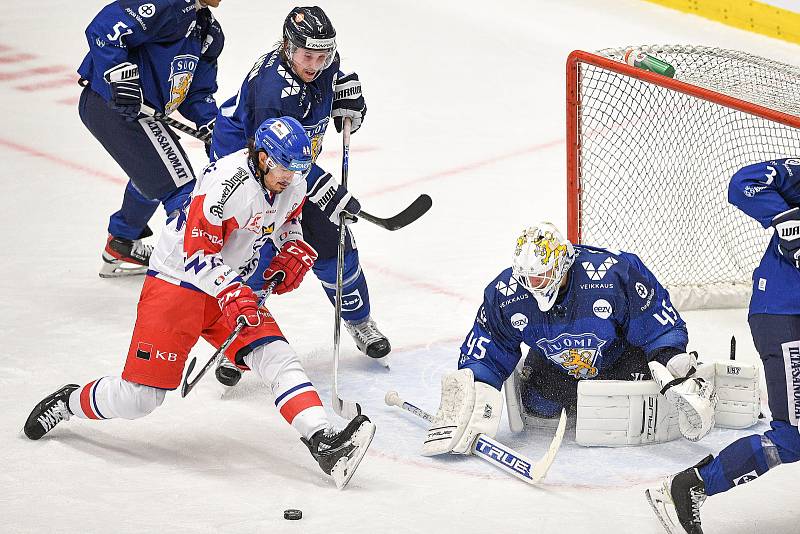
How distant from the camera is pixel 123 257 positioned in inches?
208

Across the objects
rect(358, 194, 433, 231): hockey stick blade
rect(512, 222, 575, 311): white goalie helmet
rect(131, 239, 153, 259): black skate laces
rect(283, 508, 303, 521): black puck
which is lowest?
rect(131, 239, 153, 259): black skate laces

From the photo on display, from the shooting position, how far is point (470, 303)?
504cm

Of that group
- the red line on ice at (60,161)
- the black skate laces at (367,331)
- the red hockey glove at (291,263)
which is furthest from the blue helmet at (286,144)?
the red line on ice at (60,161)

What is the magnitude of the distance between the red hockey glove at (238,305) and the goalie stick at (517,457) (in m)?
0.72

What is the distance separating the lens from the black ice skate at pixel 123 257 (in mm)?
5273

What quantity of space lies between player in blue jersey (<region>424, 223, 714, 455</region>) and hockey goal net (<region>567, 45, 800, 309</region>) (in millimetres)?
915

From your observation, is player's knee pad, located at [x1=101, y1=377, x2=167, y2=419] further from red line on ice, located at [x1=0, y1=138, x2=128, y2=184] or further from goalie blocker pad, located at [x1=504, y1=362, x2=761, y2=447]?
red line on ice, located at [x1=0, y1=138, x2=128, y2=184]

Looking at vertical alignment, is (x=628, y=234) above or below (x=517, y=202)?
above

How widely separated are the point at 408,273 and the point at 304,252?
1425mm

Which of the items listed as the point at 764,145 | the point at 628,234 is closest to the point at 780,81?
the point at 764,145

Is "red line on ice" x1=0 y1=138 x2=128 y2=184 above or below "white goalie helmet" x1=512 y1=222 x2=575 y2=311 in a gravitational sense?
below

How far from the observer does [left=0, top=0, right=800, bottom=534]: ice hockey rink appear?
11.8ft

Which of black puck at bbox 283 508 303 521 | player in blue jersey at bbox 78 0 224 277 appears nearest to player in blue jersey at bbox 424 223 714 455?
black puck at bbox 283 508 303 521

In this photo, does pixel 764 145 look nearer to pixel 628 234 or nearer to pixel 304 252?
pixel 628 234
